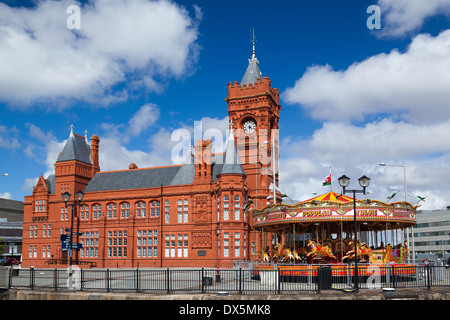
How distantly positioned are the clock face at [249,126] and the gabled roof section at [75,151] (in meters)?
26.0

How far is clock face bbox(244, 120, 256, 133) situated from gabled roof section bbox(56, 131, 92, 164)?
1024 inches

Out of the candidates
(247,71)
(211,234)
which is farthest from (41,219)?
(247,71)

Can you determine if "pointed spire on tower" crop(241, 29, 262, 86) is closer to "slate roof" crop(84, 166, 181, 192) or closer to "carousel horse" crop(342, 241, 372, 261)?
"slate roof" crop(84, 166, 181, 192)

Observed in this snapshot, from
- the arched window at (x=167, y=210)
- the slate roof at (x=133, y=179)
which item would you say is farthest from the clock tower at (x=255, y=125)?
the arched window at (x=167, y=210)

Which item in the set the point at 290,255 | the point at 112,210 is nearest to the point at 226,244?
the point at 112,210

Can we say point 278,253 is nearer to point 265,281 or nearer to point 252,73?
point 265,281

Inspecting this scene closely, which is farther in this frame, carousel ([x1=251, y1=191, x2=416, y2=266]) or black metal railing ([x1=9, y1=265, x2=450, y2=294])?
carousel ([x1=251, y1=191, x2=416, y2=266])

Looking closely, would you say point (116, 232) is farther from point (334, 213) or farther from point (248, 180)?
point (334, 213)

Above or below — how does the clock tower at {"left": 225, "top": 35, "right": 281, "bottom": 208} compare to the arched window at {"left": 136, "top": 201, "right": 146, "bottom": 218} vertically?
above

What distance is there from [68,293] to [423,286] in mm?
18858

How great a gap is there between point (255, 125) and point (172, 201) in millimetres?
16155

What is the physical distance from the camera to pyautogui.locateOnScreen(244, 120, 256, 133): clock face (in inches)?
2562

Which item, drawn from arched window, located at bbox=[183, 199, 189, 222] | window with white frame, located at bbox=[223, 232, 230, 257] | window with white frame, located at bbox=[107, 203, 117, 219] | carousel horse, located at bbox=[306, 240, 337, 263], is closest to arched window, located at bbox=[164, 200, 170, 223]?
arched window, located at bbox=[183, 199, 189, 222]

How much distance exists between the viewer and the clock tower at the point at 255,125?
202 feet
